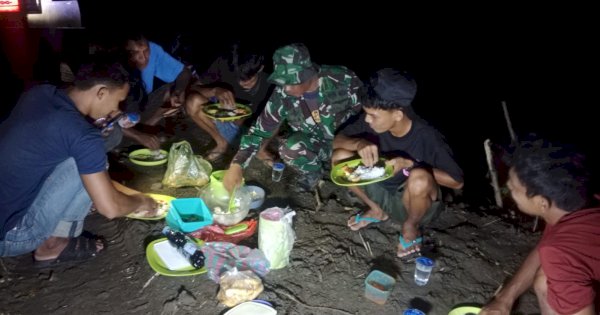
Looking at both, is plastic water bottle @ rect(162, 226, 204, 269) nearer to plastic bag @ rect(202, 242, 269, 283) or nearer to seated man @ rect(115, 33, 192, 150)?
plastic bag @ rect(202, 242, 269, 283)

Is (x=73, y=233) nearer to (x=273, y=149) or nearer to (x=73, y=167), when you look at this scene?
(x=73, y=167)

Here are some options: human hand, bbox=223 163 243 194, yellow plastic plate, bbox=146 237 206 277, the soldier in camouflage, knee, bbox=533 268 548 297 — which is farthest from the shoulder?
knee, bbox=533 268 548 297

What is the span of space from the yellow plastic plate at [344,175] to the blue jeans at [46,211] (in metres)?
1.91

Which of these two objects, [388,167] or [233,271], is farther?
[388,167]

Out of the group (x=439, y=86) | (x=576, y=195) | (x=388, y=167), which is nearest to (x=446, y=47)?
(x=439, y=86)

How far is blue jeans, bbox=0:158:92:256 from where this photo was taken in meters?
2.62

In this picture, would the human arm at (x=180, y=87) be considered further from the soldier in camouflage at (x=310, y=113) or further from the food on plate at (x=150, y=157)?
the soldier in camouflage at (x=310, y=113)

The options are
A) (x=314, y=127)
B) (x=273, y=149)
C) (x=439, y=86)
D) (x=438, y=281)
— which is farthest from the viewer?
(x=439, y=86)

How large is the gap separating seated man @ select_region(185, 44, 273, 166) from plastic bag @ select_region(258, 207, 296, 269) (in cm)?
182

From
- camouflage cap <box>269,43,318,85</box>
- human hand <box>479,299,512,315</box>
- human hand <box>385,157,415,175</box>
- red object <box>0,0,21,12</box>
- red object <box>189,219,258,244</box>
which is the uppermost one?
red object <box>0,0,21,12</box>

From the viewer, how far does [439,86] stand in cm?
890

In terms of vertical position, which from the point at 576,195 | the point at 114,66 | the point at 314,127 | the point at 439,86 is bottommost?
the point at 439,86

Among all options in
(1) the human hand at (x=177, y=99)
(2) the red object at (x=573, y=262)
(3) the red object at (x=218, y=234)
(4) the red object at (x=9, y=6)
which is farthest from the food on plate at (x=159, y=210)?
(4) the red object at (x=9, y=6)

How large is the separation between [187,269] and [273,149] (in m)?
2.39
